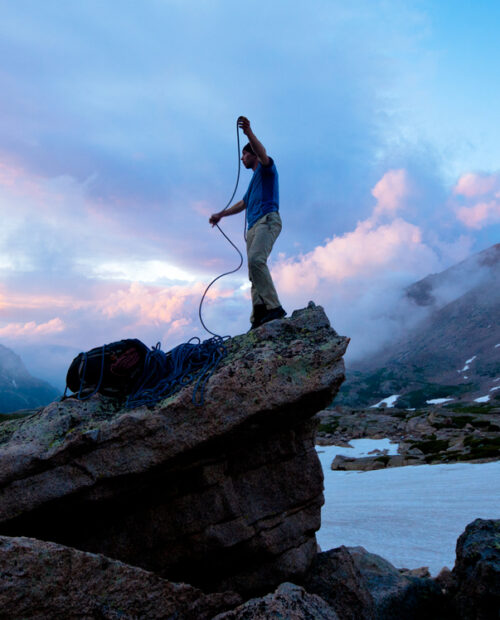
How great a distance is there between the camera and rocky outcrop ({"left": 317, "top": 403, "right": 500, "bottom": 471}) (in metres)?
52.1

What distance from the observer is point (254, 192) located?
1066 cm

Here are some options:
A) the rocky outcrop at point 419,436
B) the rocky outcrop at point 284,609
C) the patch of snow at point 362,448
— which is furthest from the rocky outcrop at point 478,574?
the patch of snow at point 362,448

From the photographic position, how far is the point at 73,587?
527cm

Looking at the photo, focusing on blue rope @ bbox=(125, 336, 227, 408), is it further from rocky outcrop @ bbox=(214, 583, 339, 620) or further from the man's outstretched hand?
the man's outstretched hand

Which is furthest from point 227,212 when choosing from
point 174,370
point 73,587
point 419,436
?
point 419,436

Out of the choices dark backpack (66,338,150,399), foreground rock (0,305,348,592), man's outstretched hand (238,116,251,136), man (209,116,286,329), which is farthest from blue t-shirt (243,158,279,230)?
dark backpack (66,338,150,399)

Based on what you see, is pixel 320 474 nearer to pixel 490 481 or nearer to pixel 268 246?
pixel 268 246

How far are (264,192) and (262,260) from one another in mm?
1738

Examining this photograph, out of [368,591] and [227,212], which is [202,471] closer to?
[368,591]

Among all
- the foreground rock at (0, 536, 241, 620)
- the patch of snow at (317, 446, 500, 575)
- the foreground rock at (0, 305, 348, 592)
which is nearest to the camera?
the foreground rock at (0, 536, 241, 620)

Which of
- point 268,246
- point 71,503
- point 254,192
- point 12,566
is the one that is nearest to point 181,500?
point 71,503

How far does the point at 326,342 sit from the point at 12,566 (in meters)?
5.60

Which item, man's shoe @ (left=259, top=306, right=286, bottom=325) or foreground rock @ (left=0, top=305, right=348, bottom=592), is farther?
man's shoe @ (left=259, top=306, right=286, bottom=325)

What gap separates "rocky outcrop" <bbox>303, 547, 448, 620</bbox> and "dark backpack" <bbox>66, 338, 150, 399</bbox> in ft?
16.5
